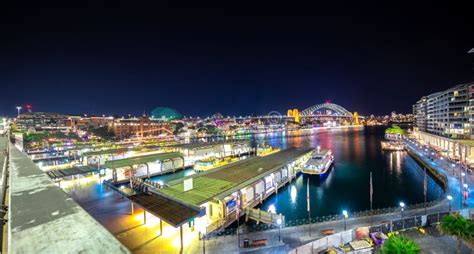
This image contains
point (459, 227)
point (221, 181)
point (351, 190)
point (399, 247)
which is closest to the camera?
point (399, 247)

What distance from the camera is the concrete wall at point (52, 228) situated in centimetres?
286

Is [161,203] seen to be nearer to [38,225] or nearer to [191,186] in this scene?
[191,186]

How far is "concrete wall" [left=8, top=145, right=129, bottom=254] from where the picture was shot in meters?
2.86

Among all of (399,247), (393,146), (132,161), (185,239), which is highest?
(132,161)

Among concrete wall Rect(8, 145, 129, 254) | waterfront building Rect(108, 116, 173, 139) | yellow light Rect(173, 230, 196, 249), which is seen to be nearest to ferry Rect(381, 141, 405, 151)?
yellow light Rect(173, 230, 196, 249)

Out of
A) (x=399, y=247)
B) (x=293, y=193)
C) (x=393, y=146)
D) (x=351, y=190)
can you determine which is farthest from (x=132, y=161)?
(x=393, y=146)

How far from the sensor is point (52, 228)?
3371 mm

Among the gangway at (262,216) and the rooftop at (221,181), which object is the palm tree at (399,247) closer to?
the gangway at (262,216)

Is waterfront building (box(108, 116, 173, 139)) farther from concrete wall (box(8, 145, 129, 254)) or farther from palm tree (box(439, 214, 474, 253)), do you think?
palm tree (box(439, 214, 474, 253))

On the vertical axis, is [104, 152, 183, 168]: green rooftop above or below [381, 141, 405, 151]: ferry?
above

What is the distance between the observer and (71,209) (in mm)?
4062

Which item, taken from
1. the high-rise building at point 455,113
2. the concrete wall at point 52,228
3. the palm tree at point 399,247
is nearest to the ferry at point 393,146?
the high-rise building at point 455,113

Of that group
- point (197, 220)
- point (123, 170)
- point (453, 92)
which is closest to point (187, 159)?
point (123, 170)

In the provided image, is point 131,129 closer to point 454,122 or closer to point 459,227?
point 454,122
